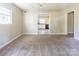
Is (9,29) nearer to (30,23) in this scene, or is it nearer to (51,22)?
(30,23)

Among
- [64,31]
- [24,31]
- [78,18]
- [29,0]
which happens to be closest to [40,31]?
[24,31]

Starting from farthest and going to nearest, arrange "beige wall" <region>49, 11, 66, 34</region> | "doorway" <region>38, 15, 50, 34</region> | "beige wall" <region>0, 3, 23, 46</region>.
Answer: "doorway" <region>38, 15, 50, 34</region> → "beige wall" <region>49, 11, 66, 34</region> → "beige wall" <region>0, 3, 23, 46</region>

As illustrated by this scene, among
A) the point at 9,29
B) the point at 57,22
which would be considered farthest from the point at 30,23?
the point at 9,29

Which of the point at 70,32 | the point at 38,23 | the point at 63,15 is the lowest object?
the point at 70,32

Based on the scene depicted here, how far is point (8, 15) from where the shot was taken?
6.05 meters

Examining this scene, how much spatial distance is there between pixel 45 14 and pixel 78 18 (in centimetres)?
392

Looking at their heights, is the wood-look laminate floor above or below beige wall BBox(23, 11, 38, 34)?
below

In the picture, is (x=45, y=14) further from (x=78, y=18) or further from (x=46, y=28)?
(x=78, y=18)

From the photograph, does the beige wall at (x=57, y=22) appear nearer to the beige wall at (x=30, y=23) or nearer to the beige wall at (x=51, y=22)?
the beige wall at (x=51, y=22)

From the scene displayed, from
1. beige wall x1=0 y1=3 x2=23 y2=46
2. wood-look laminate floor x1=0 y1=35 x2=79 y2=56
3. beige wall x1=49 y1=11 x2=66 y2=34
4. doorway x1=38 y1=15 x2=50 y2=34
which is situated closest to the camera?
wood-look laminate floor x1=0 y1=35 x2=79 y2=56

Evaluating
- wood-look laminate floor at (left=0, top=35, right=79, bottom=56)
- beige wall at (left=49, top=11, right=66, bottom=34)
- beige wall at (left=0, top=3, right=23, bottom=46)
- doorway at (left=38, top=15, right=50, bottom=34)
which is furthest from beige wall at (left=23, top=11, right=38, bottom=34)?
wood-look laminate floor at (left=0, top=35, right=79, bottom=56)

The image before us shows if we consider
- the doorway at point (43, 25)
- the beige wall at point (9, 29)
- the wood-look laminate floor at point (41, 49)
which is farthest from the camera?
the doorway at point (43, 25)

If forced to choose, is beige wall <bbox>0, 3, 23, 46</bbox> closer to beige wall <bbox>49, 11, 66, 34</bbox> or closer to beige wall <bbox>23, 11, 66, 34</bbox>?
beige wall <bbox>23, 11, 66, 34</bbox>

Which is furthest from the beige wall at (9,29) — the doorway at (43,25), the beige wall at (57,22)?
the beige wall at (57,22)
